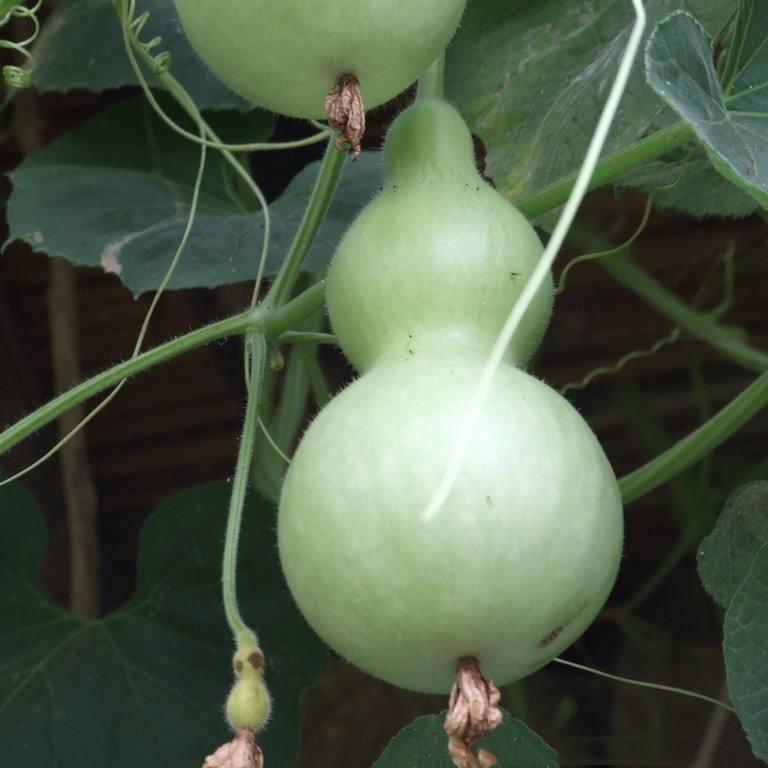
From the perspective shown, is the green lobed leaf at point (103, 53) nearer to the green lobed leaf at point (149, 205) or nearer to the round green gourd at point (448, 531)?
the green lobed leaf at point (149, 205)

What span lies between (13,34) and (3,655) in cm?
86

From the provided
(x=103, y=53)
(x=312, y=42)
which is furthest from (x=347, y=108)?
(x=103, y=53)

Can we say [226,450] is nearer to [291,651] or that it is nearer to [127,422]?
[127,422]

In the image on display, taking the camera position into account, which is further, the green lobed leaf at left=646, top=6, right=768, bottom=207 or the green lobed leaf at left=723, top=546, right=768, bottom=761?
the green lobed leaf at left=723, top=546, right=768, bottom=761

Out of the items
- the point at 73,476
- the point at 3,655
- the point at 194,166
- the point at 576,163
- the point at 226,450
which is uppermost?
the point at 576,163

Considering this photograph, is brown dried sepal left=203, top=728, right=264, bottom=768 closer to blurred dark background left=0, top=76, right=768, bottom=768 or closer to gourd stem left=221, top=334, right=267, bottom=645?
gourd stem left=221, top=334, right=267, bottom=645

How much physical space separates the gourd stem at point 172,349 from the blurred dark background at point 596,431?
86 centimetres

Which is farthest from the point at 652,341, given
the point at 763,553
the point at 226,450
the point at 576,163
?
the point at 763,553

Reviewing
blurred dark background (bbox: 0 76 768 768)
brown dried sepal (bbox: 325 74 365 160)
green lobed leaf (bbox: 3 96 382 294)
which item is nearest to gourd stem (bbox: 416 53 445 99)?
brown dried sepal (bbox: 325 74 365 160)

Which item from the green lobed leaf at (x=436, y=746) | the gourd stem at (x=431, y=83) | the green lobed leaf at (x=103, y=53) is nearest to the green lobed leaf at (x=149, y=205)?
the green lobed leaf at (x=103, y=53)

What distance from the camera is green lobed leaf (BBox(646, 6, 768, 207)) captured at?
652mm

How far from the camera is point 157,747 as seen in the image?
3.73 ft

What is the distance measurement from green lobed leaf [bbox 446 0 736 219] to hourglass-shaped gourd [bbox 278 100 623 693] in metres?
0.34

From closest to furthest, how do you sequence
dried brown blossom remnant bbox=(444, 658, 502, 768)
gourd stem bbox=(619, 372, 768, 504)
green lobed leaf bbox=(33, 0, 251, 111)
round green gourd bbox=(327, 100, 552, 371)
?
dried brown blossom remnant bbox=(444, 658, 502, 768)
round green gourd bbox=(327, 100, 552, 371)
gourd stem bbox=(619, 372, 768, 504)
green lobed leaf bbox=(33, 0, 251, 111)
